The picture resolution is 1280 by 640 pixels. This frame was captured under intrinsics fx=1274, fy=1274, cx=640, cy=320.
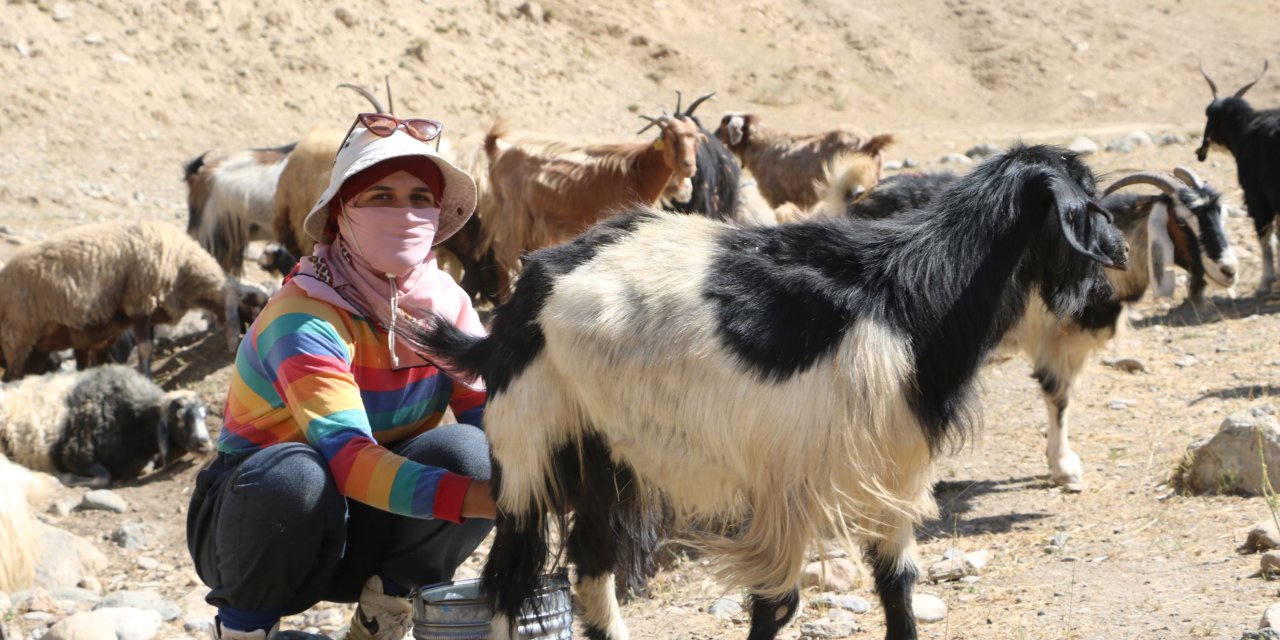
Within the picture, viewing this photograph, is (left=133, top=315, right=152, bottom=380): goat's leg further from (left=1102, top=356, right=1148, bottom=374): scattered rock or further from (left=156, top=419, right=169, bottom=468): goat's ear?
(left=1102, top=356, right=1148, bottom=374): scattered rock

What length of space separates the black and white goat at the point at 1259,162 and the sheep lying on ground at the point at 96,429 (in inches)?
326

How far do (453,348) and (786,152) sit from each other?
10.4m

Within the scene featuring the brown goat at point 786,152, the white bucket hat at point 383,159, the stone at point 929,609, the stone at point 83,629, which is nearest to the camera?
the white bucket hat at point 383,159

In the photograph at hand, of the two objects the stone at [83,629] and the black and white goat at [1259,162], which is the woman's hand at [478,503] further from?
the black and white goat at [1259,162]

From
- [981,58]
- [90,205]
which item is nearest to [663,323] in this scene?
[90,205]

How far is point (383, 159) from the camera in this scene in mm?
3221

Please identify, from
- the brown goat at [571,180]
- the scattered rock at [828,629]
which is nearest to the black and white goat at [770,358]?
the scattered rock at [828,629]

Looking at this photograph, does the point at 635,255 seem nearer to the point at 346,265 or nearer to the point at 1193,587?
the point at 346,265

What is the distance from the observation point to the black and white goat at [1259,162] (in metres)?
10.6

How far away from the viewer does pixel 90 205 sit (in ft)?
46.8

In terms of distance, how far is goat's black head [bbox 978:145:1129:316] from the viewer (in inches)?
112

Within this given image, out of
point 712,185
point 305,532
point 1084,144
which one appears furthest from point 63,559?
point 1084,144

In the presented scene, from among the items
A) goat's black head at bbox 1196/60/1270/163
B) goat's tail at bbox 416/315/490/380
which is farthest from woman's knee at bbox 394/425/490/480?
goat's black head at bbox 1196/60/1270/163

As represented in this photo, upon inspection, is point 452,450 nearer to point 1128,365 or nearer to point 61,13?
point 1128,365
